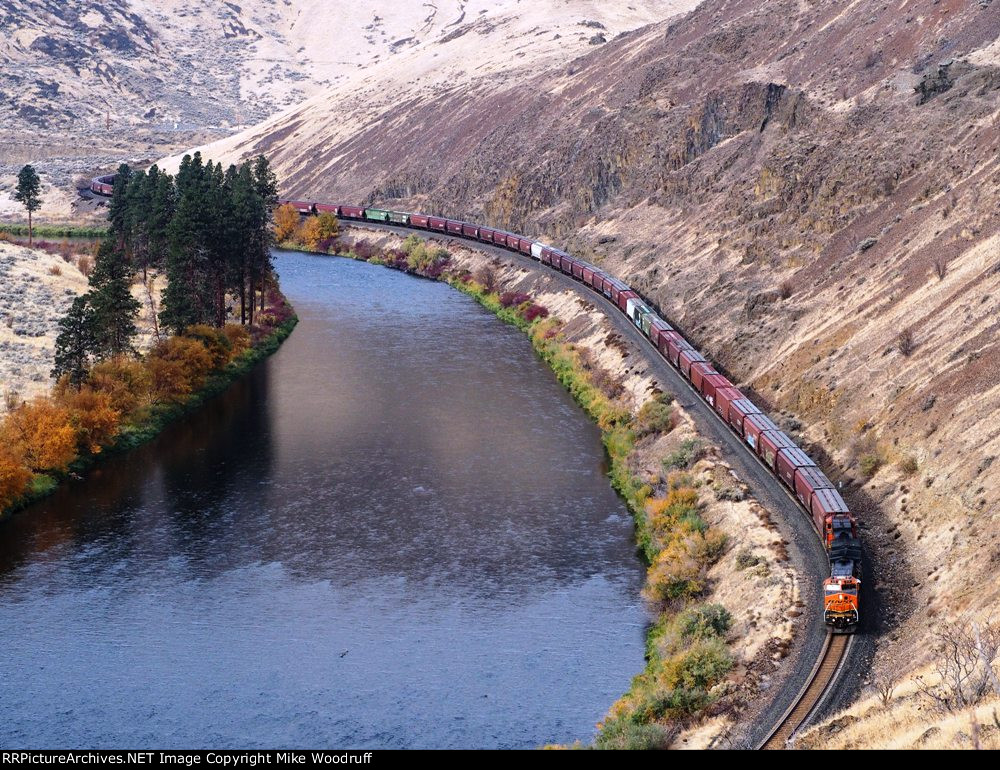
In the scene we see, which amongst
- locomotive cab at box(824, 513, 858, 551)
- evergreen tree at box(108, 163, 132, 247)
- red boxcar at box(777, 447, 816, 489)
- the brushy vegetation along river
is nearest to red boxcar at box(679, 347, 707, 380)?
the brushy vegetation along river

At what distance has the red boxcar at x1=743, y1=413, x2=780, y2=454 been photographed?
58.7 m

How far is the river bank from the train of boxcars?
181 cm

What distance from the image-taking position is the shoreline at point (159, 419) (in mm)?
60688

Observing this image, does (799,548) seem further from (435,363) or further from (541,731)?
(435,363)

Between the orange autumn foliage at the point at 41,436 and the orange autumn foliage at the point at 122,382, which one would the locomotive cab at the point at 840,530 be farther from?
the orange autumn foliage at the point at 122,382

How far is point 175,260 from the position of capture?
87.5 m

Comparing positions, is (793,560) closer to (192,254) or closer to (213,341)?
(213,341)

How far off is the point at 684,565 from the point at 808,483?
20.6 ft

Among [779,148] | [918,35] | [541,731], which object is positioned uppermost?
[918,35]

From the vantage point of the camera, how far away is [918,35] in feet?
360

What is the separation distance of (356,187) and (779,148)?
80044 millimetres

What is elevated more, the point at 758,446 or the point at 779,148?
the point at 779,148

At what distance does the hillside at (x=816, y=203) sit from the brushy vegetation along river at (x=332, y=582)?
11.8m

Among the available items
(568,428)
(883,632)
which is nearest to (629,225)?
(568,428)
